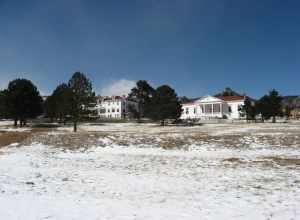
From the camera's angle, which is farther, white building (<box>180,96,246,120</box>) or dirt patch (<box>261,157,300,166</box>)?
white building (<box>180,96,246,120</box>)

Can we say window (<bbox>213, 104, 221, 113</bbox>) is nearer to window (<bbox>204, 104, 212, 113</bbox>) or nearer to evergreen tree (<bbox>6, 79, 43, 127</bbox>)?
window (<bbox>204, 104, 212, 113</bbox>)

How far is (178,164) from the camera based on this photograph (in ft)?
62.6

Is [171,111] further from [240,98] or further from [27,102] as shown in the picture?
[240,98]

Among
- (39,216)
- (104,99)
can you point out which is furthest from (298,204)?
(104,99)

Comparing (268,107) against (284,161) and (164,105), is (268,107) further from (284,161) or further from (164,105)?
(284,161)

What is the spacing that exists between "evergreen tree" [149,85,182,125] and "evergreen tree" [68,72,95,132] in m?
28.2

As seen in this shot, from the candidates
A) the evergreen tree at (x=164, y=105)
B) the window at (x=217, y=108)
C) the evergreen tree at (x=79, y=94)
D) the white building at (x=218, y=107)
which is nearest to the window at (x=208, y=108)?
the white building at (x=218, y=107)

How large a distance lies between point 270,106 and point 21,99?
6189 centimetres

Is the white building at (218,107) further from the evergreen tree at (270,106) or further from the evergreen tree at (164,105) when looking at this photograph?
the evergreen tree at (164,105)

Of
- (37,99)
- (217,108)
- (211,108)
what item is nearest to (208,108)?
(211,108)

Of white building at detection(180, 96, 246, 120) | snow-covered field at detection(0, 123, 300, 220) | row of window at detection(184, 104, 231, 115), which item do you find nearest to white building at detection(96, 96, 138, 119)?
white building at detection(180, 96, 246, 120)

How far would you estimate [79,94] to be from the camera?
5497 cm

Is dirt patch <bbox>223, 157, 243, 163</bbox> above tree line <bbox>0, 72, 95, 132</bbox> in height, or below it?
below

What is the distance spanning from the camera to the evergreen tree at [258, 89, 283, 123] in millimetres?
88812
